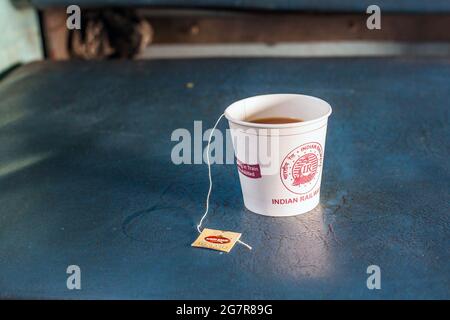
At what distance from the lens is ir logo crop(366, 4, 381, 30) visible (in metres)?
2.07

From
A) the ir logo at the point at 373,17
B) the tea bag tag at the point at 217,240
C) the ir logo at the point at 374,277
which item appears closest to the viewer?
the ir logo at the point at 374,277

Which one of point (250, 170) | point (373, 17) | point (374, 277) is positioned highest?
point (373, 17)

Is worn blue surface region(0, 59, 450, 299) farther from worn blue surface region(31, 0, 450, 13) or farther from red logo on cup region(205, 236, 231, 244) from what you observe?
worn blue surface region(31, 0, 450, 13)

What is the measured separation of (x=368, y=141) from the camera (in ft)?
4.55

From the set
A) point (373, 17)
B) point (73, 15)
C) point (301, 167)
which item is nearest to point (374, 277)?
point (301, 167)

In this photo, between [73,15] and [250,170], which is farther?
[73,15]

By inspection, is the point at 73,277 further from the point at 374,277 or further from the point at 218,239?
the point at 374,277

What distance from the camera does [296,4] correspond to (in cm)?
211

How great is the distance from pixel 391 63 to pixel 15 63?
1445 millimetres

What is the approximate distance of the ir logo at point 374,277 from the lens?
33.2 inches

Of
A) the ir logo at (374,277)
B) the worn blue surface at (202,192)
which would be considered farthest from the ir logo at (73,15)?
the ir logo at (374,277)

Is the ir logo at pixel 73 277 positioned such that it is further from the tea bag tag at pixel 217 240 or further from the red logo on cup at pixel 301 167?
the red logo on cup at pixel 301 167

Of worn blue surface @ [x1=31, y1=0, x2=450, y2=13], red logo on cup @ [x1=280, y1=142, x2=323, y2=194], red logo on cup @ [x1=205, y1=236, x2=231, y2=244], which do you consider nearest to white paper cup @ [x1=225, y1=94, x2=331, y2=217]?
red logo on cup @ [x1=280, y1=142, x2=323, y2=194]

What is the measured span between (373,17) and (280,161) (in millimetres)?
1499
